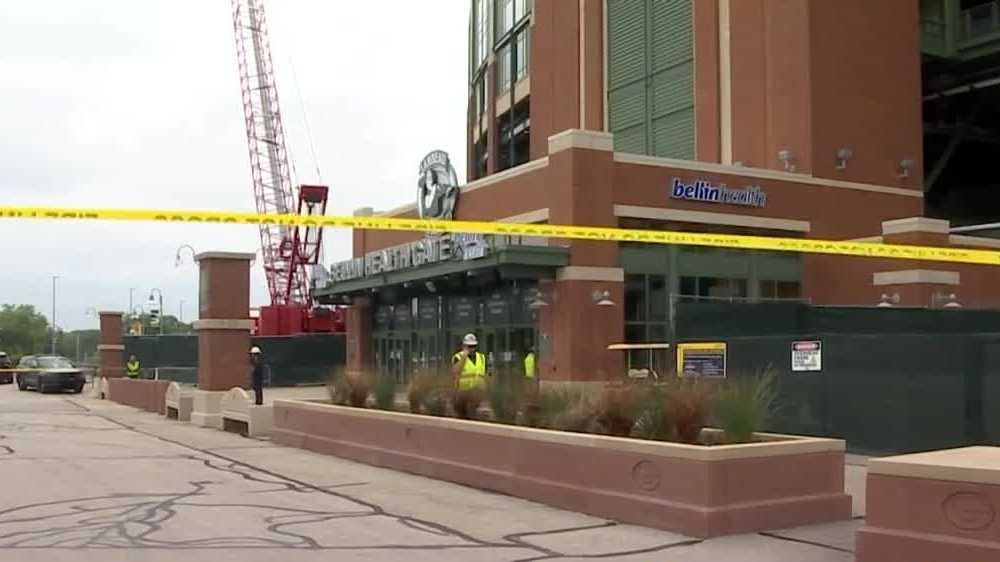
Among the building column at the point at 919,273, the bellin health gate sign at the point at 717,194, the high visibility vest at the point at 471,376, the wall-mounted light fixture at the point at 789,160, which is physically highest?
the wall-mounted light fixture at the point at 789,160

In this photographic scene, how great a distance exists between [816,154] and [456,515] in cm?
2651

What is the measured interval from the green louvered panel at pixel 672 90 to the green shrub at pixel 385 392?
24.4 m

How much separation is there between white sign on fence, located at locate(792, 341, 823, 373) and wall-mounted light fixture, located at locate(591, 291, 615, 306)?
12063mm

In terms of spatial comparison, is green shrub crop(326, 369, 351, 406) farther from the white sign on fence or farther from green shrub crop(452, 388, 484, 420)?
the white sign on fence

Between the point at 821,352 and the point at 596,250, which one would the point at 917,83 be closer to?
the point at 596,250

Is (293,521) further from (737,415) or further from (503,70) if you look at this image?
(503,70)

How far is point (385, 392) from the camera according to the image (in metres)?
16.0

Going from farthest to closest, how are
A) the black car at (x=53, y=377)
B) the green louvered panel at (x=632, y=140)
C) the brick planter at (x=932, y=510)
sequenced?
the black car at (x=53, y=377) → the green louvered panel at (x=632, y=140) → the brick planter at (x=932, y=510)

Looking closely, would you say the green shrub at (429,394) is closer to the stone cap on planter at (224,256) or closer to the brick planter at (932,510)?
the brick planter at (932,510)

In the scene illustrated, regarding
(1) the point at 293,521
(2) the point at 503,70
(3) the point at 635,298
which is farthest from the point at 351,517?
(2) the point at 503,70

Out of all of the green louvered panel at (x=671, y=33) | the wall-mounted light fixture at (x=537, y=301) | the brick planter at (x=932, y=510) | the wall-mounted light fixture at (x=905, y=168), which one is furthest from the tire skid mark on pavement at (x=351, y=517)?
the wall-mounted light fixture at (x=905, y=168)

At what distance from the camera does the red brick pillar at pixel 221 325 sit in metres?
24.2

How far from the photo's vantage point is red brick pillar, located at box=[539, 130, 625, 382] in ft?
92.3

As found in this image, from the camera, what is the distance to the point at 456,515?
10680 mm
